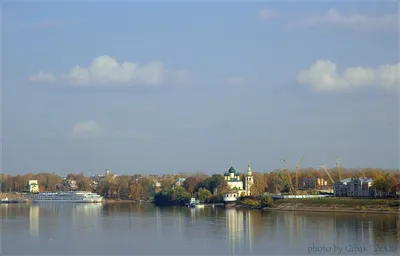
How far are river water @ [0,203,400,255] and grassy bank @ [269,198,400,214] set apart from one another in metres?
1.95

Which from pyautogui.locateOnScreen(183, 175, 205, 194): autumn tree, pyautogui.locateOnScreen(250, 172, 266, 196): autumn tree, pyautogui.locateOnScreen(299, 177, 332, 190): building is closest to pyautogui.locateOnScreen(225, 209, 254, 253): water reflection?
pyautogui.locateOnScreen(250, 172, 266, 196): autumn tree

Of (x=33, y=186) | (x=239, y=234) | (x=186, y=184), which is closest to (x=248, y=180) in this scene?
(x=186, y=184)

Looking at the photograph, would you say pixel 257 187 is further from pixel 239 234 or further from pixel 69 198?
pixel 239 234

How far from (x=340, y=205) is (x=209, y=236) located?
Answer: 1646 cm

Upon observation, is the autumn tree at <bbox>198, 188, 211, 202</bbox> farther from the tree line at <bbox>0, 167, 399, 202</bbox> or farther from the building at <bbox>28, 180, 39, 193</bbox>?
the building at <bbox>28, 180, 39, 193</bbox>

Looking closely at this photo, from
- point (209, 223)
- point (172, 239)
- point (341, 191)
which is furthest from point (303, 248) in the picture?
point (341, 191)

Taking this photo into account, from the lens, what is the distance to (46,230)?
1330 inches

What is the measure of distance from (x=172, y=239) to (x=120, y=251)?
4.04 meters

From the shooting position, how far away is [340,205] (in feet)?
144

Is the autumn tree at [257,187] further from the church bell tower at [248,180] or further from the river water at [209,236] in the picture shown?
the river water at [209,236]

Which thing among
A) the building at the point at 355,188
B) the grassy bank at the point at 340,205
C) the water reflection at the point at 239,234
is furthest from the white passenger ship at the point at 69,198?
the water reflection at the point at 239,234

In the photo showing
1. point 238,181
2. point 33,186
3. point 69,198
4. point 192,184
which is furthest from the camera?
point 33,186

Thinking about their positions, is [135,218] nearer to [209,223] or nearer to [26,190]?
[209,223]

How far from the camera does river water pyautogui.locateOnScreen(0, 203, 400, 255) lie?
83.5ft
